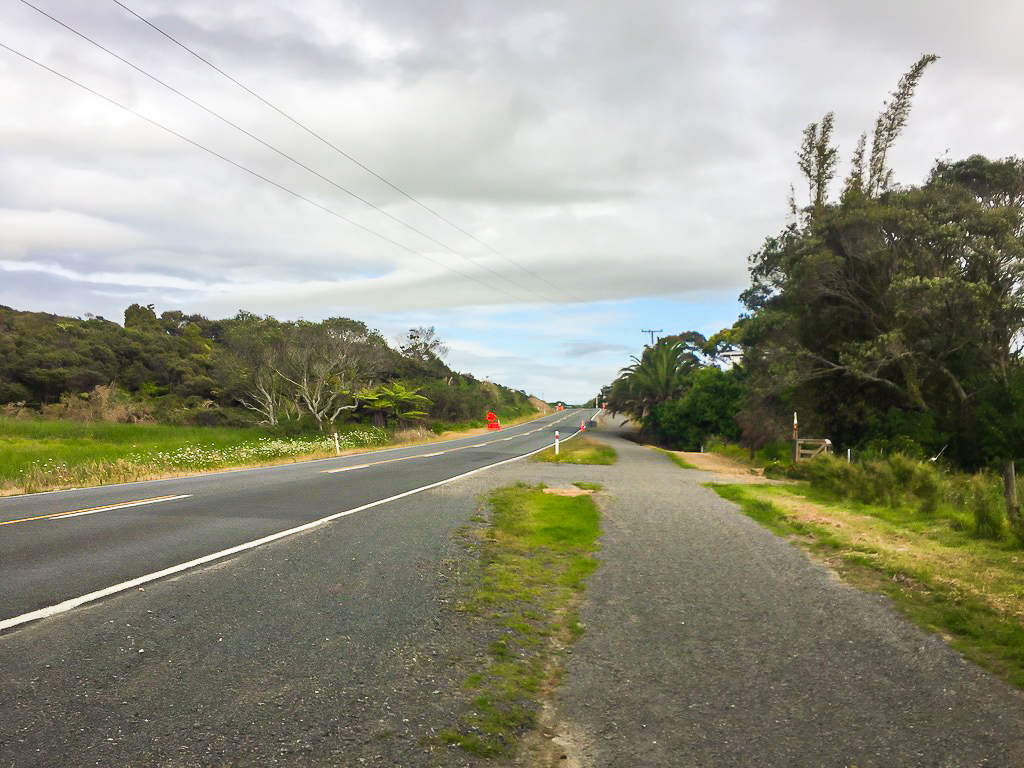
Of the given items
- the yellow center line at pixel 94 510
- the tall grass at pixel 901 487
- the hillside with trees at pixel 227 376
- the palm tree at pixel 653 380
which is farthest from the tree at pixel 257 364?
the tall grass at pixel 901 487

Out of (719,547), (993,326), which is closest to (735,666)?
(719,547)

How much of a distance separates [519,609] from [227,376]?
49.3 metres

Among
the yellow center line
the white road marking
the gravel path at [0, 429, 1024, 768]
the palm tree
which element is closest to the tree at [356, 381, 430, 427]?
the palm tree

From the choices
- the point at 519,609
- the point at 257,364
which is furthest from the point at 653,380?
the point at 519,609

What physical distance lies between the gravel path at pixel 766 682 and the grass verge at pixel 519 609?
0.81ft

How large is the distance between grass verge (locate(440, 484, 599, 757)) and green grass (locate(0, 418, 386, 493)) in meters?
10.6

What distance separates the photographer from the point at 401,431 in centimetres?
5094

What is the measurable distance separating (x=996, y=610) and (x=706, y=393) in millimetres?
37810

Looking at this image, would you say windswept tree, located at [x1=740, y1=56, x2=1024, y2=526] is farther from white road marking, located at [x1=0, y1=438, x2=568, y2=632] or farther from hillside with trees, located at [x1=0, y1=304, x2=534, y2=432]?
hillside with trees, located at [x1=0, y1=304, x2=534, y2=432]

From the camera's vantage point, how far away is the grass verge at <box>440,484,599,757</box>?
425 centimetres

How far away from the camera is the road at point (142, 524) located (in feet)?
21.7

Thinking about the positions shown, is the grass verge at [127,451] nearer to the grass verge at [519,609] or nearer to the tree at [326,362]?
the tree at [326,362]

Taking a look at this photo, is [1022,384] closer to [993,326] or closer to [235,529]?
[993,326]

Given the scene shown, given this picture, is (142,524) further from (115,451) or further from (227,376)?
(227,376)
